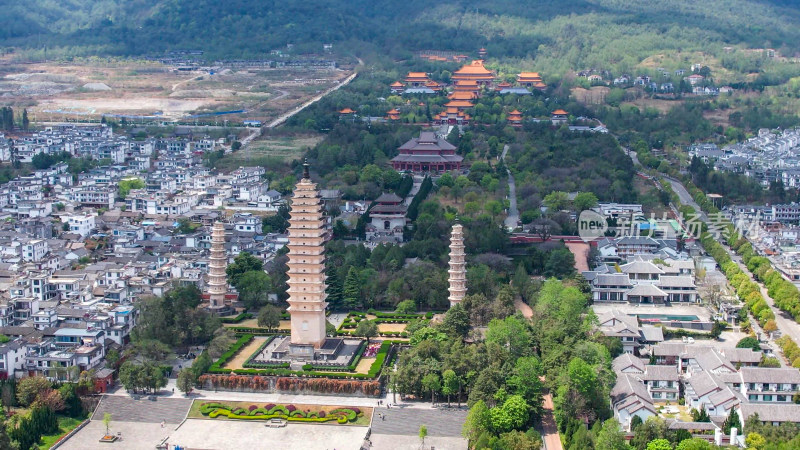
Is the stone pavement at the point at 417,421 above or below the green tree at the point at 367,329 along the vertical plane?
below

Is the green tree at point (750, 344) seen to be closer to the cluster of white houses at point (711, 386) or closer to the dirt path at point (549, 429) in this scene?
the cluster of white houses at point (711, 386)

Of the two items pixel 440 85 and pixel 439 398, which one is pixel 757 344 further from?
pixel 440 85

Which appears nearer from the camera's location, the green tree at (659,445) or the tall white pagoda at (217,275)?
the green tree at (659,445)

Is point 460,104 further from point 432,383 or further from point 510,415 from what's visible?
point 510,415

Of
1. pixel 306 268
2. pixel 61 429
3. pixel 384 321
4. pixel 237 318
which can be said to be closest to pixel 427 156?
pixel 384 321

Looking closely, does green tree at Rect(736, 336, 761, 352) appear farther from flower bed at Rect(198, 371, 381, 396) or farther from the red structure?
the red structure

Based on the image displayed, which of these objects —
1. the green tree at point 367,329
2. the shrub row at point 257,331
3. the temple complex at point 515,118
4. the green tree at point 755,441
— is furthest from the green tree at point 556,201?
the green tree at point 755,441
